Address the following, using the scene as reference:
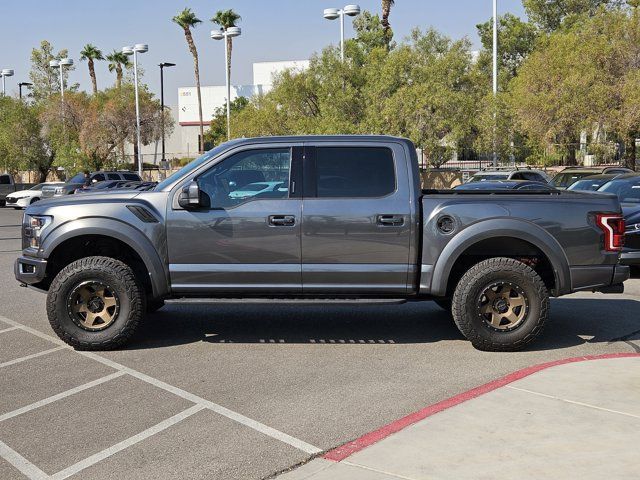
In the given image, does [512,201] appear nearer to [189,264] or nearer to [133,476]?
[189,264]

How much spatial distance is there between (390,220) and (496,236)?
1.02 m

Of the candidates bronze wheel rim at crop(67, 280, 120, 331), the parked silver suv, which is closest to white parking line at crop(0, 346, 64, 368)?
bronze wheel rim at crop(67, 280, 120, 331)

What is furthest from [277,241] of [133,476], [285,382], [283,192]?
[133,476]

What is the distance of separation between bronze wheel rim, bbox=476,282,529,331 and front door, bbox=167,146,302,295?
71.3 inches

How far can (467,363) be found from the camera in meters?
6.98

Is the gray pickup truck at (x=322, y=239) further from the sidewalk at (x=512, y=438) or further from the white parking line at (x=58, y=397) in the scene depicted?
the sidewalk at (x=512, y=438)

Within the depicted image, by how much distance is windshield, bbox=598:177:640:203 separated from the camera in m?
13.0

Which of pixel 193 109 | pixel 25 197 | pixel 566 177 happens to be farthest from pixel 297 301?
pixel 193 109

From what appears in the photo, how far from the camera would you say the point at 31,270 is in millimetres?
7613

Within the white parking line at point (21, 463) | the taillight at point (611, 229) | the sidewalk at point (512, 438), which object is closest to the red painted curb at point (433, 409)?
the sidewalk at point (512, 438)

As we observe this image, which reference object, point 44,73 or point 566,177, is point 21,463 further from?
point 44,73

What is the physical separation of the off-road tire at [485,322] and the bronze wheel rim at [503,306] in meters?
Result: 0.03

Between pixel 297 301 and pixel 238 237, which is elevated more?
pixel 238 237

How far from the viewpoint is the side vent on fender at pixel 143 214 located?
7.37 meters
